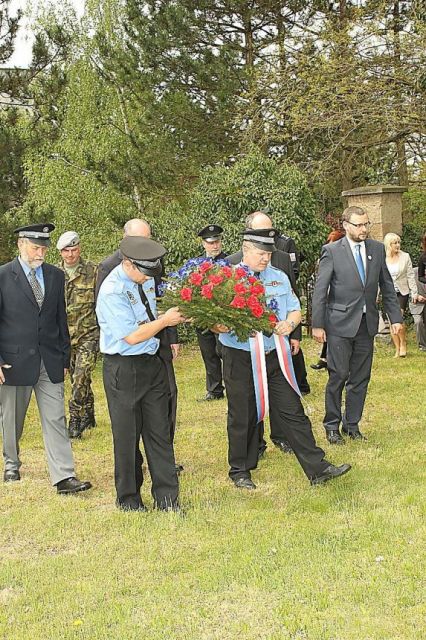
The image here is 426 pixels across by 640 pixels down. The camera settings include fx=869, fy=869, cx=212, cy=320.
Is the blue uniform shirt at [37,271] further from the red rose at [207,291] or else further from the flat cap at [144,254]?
the red rose at [207,291]

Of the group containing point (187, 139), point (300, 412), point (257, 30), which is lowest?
point (300, 412)

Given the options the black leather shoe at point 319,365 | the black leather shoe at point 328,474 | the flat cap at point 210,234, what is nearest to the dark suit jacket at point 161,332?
the black leather shoe at point 328,474

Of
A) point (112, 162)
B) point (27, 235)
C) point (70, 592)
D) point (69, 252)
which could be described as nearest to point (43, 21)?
point (112, 162)

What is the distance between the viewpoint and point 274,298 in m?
7.01

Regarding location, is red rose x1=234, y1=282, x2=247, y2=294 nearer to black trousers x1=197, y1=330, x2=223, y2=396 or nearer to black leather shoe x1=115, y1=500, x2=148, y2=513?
black leather shoe x1=115, y1=500, x2=148, y2=513

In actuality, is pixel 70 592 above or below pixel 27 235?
below

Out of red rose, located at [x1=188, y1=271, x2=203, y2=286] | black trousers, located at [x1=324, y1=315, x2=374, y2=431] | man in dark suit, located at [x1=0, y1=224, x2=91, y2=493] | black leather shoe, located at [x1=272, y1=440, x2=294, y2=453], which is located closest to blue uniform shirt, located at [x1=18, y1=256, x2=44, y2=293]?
man in dark suit, located at [x1=0, y1=224, x2=91, y2=493]

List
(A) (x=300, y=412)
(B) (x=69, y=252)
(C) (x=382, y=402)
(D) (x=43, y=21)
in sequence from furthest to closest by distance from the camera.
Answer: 1. (D) (x=43, y=21)
2. (C) (x=382, y=402)
3. (B) (x=69, y=252)
4. (A) (x=300, y=412)

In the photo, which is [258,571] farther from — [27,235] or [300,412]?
[27,235]

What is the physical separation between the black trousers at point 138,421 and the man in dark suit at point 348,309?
2.38 meters

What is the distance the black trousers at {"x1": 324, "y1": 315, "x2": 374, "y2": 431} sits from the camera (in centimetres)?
848

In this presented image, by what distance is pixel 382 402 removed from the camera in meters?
10.4

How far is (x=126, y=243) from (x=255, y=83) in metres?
13.6

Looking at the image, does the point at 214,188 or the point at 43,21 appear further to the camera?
the point at 43,21
